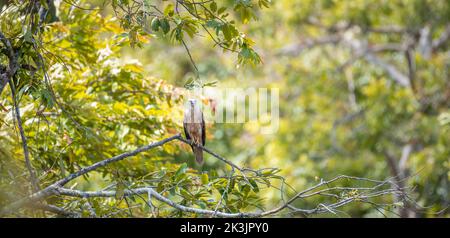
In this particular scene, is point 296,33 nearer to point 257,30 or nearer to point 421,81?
point 257,30

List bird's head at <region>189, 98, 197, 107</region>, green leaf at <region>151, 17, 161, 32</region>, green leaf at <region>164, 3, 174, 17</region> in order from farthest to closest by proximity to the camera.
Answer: bird's head at <region>189, 98, 197, 107</region> < green leaf at <region>164, 3, 174, 17</region> < green leaf at <region>151, 17, 161, 32</region>

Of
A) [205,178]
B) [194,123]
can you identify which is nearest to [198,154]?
[194,123]

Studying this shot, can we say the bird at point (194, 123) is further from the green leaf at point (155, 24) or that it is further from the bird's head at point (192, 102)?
the green leaf at point (155, 24)

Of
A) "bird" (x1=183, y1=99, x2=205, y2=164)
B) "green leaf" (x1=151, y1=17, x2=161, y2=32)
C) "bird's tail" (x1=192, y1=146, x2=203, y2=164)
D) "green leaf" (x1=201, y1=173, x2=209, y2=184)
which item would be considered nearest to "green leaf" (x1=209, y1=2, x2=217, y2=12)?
"green leaf" (x1=151, y1=17, x2=161, y2=32)

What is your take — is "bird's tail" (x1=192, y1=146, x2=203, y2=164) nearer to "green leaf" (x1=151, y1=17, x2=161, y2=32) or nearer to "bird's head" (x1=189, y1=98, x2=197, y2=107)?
"bird's head" (x1=189, y1=98, x2=197, y2=107)

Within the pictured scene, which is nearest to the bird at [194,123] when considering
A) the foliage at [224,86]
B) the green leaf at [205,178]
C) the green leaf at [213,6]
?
the foliage at [224,86]

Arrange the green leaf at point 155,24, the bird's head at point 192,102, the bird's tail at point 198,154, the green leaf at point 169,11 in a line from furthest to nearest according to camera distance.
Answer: the bird's tail at point 198,154
the bird's head at point 192,102
the green leaf at point 169,11
the green leaf at point 155,24

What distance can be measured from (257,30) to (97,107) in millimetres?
10105

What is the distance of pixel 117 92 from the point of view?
6781 millimetres

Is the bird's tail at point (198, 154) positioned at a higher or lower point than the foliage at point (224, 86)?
lower

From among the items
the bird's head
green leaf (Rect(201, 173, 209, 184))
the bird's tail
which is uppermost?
the bird's head

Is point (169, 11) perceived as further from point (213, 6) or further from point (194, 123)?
point (194, 123)
